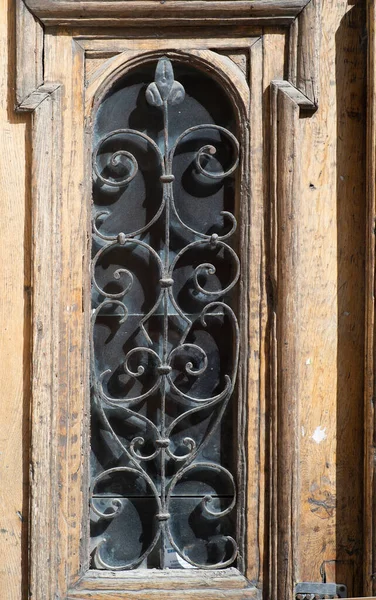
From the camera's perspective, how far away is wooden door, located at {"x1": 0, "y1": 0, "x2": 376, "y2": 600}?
1605 millimetres

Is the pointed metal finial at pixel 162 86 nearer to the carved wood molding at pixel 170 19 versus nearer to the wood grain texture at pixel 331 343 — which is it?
the carved wood molding at pixel 170 19

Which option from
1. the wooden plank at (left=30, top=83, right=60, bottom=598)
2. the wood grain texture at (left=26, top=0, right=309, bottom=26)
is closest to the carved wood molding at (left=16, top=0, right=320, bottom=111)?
the wood grain texture at (left=26, top=0, right=309, bottom=26)

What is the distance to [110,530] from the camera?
5.40 ft

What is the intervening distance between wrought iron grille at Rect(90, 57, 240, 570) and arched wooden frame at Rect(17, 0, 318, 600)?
4 cm

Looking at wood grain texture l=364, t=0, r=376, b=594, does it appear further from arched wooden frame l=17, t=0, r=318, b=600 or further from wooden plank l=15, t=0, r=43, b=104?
wooden plank l=15, t=0, r=43, b=104

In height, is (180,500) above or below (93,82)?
below

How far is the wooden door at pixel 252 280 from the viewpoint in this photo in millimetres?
1605

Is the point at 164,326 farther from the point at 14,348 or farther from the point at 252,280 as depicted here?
the point at 14,348

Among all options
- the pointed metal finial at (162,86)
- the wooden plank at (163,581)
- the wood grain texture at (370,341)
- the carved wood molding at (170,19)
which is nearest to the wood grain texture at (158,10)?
the carved wood molding at (170,19)

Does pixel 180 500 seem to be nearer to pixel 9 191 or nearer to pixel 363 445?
pixel 363 445

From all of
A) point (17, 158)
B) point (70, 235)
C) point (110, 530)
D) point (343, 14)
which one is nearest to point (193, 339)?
point (70, 235)

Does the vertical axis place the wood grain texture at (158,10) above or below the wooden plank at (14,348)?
above

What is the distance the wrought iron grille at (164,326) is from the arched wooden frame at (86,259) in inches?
1.7

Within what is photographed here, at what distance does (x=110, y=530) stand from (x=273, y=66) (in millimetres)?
1163
